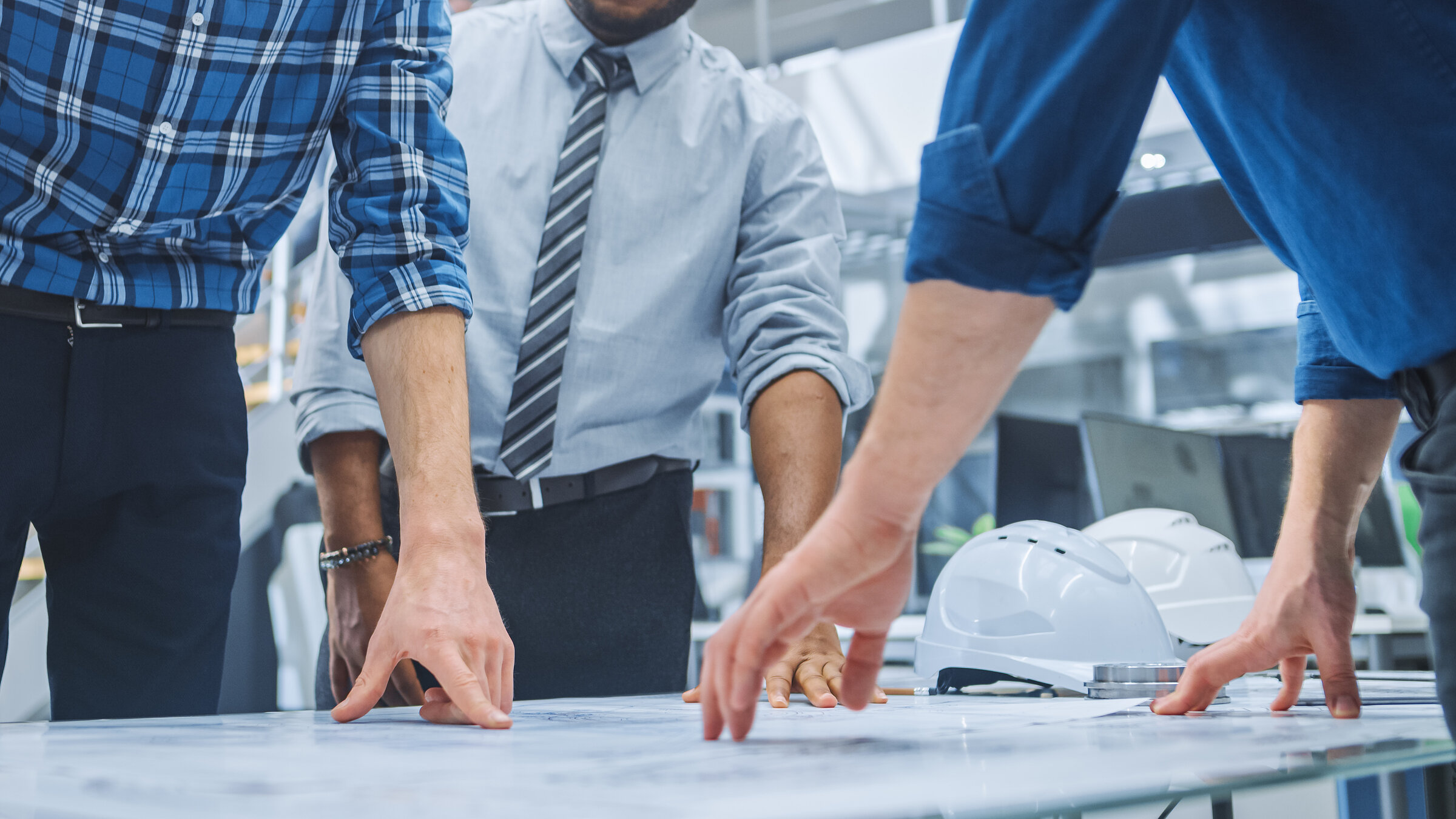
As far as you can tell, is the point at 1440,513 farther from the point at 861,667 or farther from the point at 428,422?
the point at 428,422

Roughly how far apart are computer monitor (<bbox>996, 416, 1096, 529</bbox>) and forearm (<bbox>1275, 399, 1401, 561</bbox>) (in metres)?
1.69

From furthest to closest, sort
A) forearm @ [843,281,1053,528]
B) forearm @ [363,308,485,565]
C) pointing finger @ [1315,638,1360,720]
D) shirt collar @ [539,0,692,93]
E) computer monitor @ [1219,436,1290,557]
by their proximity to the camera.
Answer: computer monitor @ [1219,436,1290,557]
shirt collar @ [539,0,692,93]
forearm @ [363,308,485,565]
pointing finger @ [1315,638,1360,720]
forearm @ [843,281,1053,528]

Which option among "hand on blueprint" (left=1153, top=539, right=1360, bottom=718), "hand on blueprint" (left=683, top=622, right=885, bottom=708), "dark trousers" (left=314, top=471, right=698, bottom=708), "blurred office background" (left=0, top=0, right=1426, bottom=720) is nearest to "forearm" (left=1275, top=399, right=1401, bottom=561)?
"hand on blueprint" (left=1153, top=539, right=1360, bottom=718)

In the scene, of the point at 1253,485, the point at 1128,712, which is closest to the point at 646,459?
the point at 1128,712

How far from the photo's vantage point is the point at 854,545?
564mm

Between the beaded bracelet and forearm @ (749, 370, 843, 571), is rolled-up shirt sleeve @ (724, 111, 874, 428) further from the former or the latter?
the beaded bracelet

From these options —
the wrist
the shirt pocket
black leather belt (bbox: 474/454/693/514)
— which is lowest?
the wrist

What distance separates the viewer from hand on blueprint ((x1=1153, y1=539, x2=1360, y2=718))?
2.61 ft

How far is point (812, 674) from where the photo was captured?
3.37 feet

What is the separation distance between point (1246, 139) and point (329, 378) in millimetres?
1055

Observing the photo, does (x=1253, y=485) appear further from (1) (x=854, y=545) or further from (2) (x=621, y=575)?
(1) (x=854, y=545)

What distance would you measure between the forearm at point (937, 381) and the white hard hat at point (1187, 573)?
1.22 metres

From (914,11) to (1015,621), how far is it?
6.83 m

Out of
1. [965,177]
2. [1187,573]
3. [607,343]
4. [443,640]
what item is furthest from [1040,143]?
[1187,573]
